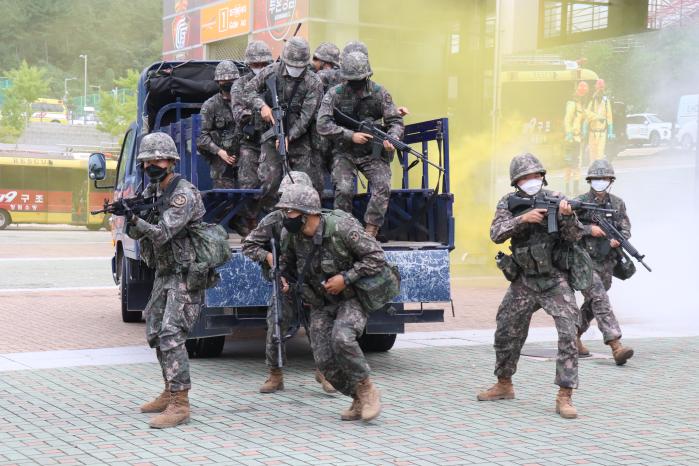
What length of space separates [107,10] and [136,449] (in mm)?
114492

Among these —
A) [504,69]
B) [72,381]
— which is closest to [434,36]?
[504,69]

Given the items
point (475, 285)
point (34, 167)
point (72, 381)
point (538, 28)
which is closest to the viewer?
point (72, 381)

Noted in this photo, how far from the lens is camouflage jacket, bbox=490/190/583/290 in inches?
292

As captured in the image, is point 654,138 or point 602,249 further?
point 654,138

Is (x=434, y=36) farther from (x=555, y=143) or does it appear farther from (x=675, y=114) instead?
(x=675, y=114)

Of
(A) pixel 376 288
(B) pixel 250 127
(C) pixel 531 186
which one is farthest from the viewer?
(B) pixel 250 127

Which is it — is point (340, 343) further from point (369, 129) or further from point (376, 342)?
point (376, 342)

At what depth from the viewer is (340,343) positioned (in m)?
6.93

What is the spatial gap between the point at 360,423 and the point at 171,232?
1748 millimetres

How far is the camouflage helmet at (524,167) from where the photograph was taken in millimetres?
7504

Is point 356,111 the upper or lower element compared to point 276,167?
upper

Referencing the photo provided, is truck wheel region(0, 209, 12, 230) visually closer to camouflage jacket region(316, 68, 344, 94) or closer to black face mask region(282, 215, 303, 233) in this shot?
camouflage jacket region(316, 68, 344, 94)

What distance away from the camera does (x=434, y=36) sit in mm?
20391

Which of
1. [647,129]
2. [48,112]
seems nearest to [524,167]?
[647,129]
